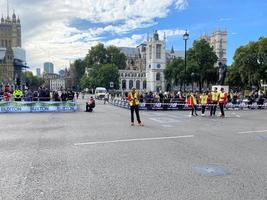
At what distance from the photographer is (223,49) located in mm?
173000

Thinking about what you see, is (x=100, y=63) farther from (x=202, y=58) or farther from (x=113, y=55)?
(x=202, y=58)

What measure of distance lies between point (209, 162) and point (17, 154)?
4.87 metres

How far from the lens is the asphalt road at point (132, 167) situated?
228 inches

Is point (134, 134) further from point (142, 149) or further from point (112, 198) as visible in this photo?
point (112, 198)

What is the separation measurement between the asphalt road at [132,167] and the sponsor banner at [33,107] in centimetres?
1324

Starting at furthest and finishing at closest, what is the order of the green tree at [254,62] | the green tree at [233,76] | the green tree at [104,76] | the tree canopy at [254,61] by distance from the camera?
the green tree at [104,76] < the green tree at [233,76] < the green tree at [254,62] < the tree canopy at [254,61]

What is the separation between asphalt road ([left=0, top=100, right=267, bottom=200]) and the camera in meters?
5.79

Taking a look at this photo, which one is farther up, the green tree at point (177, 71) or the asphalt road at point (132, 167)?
the green tree at point (177, 71)

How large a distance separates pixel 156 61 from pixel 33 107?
135 m

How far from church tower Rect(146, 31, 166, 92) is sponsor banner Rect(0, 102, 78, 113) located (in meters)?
131

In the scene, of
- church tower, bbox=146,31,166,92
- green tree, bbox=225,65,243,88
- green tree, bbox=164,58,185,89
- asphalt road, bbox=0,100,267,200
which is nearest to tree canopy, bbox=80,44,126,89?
green tree, bbox=164,58,185,89

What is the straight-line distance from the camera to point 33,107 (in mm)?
25562

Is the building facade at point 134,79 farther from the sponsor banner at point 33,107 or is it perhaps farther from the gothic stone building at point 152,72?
the sponsor banner at point 33,107

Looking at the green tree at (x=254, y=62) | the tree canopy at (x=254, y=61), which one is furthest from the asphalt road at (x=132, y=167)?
the green tree at (x=254, y=62)
